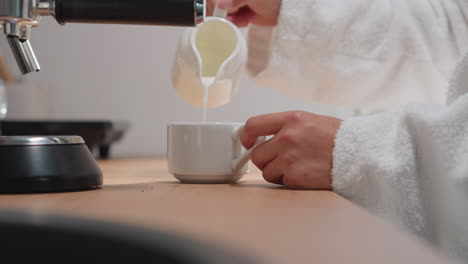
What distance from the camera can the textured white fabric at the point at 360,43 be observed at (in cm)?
104

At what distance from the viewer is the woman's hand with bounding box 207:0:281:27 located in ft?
3.30

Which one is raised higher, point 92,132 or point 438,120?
point 438,120

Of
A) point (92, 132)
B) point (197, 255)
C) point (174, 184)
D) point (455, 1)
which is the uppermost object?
point (455, 1)

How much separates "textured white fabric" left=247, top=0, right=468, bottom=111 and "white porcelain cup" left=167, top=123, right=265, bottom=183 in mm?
411

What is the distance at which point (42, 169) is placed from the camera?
536mm

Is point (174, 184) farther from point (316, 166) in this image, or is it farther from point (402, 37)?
point (402, 37)

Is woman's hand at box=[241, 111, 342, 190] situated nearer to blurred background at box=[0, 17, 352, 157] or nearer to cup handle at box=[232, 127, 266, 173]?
cup handle at box=[232, 127, 266, 173]

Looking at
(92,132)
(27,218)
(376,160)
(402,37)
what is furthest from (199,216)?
(92,132)

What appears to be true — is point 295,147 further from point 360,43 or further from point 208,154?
point 360,43

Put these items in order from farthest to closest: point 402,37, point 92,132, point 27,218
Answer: point 92,132 < point 402,37 < point 27,218

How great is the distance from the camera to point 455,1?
1075mm

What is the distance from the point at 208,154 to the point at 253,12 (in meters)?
0.46

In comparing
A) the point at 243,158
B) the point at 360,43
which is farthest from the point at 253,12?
the point at 243,158

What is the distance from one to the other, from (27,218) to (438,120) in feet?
1.14
